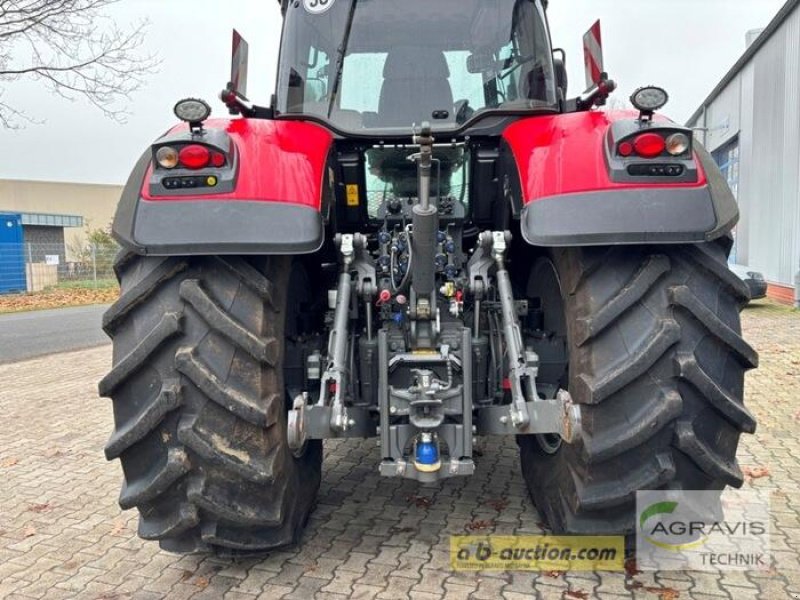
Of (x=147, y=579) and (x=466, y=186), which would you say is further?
(x=466, y=186)

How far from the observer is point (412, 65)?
3477 mm

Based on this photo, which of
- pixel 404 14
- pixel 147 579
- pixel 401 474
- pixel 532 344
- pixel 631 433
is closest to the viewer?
pixel 631 433

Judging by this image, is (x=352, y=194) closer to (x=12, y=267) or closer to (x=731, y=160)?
(x=731, y=160)

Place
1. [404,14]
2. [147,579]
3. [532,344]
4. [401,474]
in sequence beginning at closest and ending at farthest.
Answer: [401,474], [147,579], [532,344], [404,14]

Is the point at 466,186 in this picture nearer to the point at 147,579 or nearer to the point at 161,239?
the point at 161,239

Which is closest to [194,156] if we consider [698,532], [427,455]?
[427,455]

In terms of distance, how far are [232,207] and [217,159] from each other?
226 millimetres

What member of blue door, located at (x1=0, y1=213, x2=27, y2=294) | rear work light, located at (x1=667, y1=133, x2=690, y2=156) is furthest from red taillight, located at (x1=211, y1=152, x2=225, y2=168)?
blue door, located at (x1=0, y1=213, x2=27, y2=294)

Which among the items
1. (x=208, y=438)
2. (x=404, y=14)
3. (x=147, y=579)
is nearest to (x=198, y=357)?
(x=208, y=438)

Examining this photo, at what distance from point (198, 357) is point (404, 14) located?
2.10 meters

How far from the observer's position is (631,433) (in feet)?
8.11

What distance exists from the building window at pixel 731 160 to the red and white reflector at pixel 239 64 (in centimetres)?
1886

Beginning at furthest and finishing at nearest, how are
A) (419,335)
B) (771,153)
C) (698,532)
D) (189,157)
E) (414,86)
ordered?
(771,153) < (414,86) < (419,335) < (698,532) < (189,157)

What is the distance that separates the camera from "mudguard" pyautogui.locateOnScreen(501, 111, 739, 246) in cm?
247
